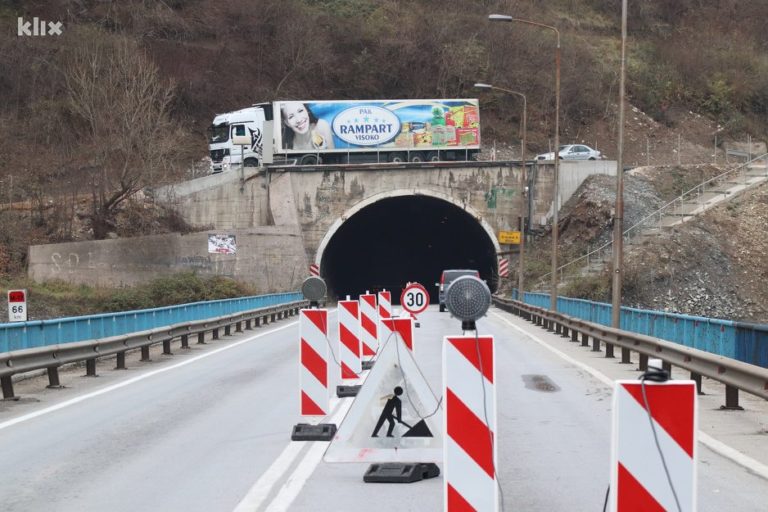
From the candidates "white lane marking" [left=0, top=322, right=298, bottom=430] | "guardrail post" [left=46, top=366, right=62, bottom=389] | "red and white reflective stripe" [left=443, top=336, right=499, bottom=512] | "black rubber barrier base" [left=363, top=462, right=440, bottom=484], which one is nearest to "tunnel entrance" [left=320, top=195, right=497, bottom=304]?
"white lane marking" [left=0, top=322, right=298, bottom=430]

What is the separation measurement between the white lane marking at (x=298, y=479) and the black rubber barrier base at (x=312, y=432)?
0.06 metres

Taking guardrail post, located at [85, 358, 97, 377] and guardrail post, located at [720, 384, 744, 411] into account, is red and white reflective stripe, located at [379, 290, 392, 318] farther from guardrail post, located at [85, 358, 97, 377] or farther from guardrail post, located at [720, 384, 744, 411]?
guardrail post, located at [720, 384, 744, 411]

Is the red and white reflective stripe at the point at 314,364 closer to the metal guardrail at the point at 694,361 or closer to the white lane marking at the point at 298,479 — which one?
the white lane marking at the point at 298,479

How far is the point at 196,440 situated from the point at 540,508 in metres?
4.59

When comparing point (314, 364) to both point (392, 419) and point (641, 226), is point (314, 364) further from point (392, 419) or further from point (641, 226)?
point (641, 226)

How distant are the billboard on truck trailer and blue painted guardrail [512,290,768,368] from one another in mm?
34317

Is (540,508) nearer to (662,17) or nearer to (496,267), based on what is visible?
(496,267)

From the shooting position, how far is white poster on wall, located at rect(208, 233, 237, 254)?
54844 millimetres

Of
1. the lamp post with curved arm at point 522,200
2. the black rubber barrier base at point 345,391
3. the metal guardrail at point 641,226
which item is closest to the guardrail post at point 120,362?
the black rubber barrier base at point 345,391

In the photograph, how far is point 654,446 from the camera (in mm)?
4891

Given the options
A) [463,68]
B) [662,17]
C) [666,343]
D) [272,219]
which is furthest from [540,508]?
[662,17]

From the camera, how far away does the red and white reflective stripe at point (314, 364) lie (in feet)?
37.8

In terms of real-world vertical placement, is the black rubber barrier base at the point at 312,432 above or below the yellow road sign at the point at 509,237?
below

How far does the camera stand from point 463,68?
3332 inches
